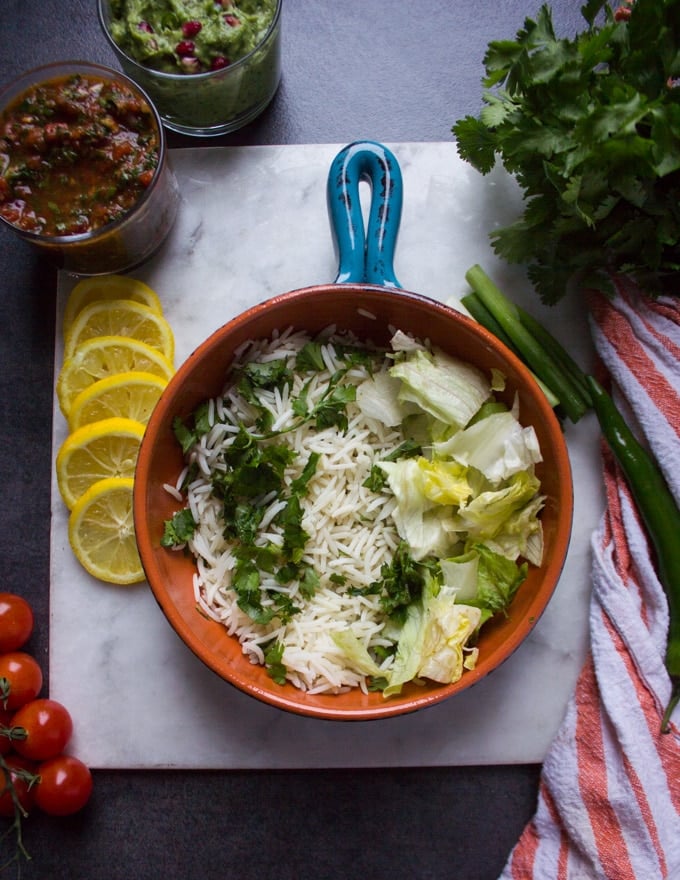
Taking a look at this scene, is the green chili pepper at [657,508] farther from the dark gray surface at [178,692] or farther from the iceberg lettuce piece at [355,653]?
the iceberg lettuce piece at [355,653]

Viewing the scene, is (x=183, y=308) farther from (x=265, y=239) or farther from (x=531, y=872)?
(x=531, y=872)

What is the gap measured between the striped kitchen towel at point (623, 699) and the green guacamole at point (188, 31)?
109cm

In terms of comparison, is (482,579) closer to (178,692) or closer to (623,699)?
(623,699)

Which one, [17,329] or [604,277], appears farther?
[17,329]

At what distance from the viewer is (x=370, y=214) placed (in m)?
2.11

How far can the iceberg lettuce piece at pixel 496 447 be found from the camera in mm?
1919

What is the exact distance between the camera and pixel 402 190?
213 cm

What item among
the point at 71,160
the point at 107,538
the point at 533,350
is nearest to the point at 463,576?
the point at 533,350

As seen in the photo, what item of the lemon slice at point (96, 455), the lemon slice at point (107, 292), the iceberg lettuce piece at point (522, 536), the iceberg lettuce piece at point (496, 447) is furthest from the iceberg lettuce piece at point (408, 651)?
the lemon slice at point (107, 292)

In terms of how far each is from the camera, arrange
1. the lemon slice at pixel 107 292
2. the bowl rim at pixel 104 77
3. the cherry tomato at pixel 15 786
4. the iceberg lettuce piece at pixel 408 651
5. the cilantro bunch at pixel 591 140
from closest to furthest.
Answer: the cilantro bunch at pixel 591 140
the iceberg lettuce piece at pixel 408 651
the bowl rim at pixel 104 77
the cherry tomato at pixel 15 786
the lemon slice at pixel 107 292

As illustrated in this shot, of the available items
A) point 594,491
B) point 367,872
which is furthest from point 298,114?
point 367,872

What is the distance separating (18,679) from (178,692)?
0.39 metres

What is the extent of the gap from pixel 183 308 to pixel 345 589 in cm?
86

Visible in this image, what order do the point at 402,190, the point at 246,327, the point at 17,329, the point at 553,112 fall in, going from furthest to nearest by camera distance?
the point at 17,329 < the point at 402,190 < the point at 246,327 < the point at 553,112
